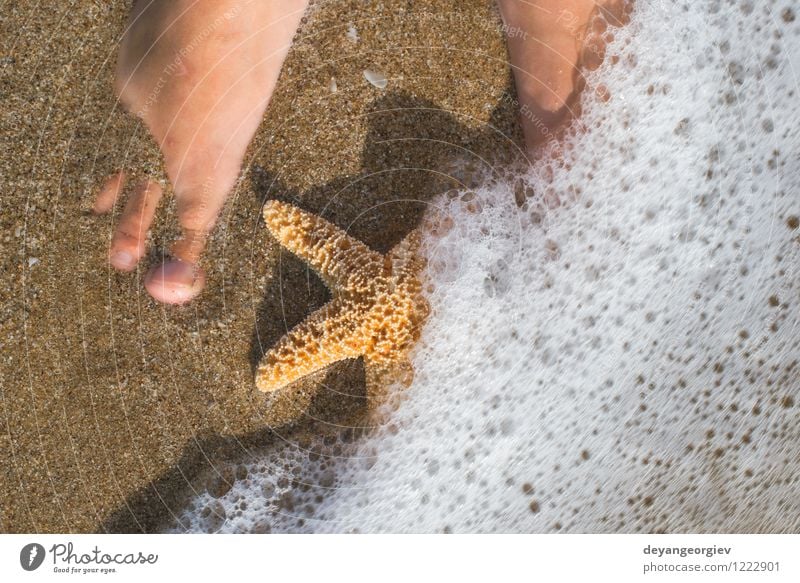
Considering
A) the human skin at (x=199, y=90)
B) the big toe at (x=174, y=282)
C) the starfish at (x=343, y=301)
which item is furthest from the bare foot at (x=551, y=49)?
the big toe at (x=174, y=282)

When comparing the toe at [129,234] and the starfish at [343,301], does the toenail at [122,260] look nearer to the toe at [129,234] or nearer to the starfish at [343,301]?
the toe at [129,234]

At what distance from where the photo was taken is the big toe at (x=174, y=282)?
1018 millimetres

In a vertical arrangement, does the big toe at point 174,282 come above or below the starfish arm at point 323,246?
below

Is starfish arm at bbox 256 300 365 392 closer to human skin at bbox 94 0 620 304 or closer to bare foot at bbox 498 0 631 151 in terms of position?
human skin at bbox 94 0 620 304

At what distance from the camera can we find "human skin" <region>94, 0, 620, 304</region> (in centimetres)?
102

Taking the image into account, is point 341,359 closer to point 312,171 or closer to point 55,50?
point 312,171

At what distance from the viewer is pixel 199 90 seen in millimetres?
1038

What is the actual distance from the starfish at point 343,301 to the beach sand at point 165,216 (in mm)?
74

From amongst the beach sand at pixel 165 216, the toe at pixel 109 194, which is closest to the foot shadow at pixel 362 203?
A: the beach sand at pixel 165 216

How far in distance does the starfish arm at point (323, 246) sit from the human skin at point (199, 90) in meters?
0.15

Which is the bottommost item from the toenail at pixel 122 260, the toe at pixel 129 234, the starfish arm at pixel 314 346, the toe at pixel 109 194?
the starfish arm at pixel 314 346

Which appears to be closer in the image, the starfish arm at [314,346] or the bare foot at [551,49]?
the starfish arm at [314,346]
